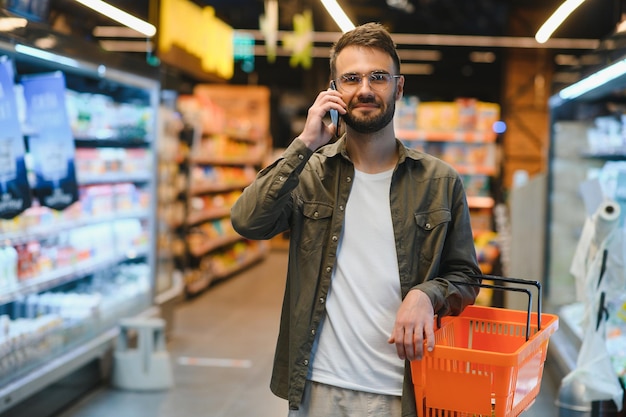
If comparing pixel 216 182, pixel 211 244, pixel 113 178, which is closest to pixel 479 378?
pixel 113 178

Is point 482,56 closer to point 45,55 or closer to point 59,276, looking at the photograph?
point 59,276

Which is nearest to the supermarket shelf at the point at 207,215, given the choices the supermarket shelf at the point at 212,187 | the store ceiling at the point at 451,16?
the supermarket shelf at the point at 212,187

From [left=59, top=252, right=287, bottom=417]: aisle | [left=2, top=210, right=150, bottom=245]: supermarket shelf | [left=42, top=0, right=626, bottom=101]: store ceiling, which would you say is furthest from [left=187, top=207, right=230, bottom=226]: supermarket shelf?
[left=2, top=210, right=150, bottom=245]: supermarket shelf

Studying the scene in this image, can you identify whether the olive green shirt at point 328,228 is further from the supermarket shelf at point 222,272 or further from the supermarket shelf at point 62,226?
the supermarket shelf at point 222,272

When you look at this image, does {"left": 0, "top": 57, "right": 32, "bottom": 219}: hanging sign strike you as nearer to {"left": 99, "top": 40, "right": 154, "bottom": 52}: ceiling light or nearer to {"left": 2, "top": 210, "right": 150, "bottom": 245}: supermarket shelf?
{"left": 2, "top": 210, "right": 150, "bottom": 245}: supermarket shelf

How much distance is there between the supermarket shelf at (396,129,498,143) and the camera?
942cm

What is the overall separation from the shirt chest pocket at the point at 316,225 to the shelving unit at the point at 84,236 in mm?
2730

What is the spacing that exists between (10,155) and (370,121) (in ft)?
9.69

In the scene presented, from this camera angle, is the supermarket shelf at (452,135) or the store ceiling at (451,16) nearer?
the supermarket shelf at (452,135)

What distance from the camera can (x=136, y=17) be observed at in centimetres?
641

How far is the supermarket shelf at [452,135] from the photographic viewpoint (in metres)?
9.42

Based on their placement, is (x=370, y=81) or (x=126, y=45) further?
(x=126, y=45)

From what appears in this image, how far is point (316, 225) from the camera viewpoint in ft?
7.12

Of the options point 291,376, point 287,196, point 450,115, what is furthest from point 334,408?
point 450,115
